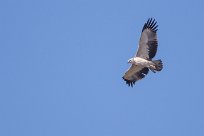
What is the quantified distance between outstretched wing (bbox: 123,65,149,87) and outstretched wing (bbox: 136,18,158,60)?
95 cm

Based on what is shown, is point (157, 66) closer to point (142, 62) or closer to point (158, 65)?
point (158, 65)

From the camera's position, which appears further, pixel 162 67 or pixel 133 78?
pixel 133 78

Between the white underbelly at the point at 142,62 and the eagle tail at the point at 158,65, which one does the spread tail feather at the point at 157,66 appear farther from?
the white underbelly at the point at 142,62

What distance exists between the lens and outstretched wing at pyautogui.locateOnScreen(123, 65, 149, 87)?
27781 millimetres

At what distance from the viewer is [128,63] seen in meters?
27.7

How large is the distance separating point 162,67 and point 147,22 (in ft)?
8.07

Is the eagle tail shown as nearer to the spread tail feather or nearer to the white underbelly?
the spread tail feather

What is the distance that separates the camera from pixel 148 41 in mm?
26750

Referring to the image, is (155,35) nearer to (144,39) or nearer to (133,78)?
(144,39)

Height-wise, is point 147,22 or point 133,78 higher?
point 147,22

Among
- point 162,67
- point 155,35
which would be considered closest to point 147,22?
point 155,35

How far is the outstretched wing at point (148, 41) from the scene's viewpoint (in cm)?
2673

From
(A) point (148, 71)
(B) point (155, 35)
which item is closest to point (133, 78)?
(A) point (148, 71)

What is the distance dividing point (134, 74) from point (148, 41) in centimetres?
223
